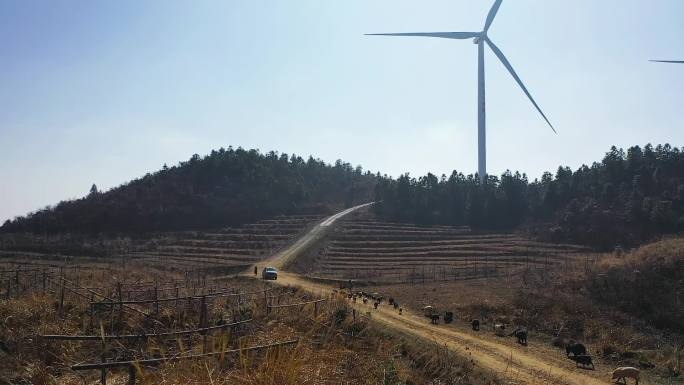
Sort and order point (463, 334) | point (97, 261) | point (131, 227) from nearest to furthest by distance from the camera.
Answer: point (463, 334) → point (97, 261) → point (131, 227)

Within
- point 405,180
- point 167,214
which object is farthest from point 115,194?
point 405,180

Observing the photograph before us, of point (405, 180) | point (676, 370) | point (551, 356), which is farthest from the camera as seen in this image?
point (405, 180)

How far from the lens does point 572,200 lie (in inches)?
3145

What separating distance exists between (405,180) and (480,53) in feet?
101

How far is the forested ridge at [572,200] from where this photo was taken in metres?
69.1

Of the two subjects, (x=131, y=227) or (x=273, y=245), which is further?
(x=131, y=227)

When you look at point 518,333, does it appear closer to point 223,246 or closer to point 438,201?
point 223,246

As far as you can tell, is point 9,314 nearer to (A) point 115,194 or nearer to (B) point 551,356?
(B) point 551,356

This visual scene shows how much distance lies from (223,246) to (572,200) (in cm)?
5228

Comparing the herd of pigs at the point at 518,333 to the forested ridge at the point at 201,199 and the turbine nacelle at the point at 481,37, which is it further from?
the forested ridge at the point at 201,199

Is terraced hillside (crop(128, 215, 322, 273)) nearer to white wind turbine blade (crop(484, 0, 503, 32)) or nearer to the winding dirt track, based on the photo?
the winding dirt track

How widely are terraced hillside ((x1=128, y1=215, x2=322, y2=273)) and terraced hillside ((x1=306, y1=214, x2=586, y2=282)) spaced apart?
7778 mm

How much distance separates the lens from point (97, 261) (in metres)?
57.8

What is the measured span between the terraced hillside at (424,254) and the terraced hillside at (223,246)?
306 inches
